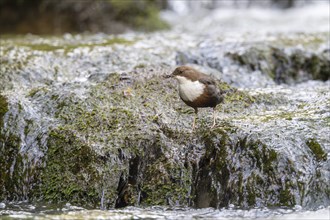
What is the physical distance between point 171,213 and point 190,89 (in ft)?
3.83

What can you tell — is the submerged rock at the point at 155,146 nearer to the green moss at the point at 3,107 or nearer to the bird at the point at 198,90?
the green moss at the point at 3,107

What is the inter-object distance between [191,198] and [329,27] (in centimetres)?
729

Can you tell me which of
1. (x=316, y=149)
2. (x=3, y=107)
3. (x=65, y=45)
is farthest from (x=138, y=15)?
(x=316, y=149)

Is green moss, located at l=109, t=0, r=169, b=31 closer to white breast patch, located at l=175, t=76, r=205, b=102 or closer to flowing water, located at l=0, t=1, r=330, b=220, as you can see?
flowing water, located at l=0, t=1, r=330, b=220

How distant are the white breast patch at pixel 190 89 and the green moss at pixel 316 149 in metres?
1.08

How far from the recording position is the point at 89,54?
8.45 metres

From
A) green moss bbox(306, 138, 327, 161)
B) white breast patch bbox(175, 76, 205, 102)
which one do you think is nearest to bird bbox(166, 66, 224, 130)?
white breast patch bbox(175, 76, 205, 102)

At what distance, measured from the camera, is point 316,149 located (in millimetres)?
4969

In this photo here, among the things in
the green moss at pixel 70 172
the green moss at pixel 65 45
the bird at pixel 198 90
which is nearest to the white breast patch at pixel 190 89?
the bird at pixel 198 90

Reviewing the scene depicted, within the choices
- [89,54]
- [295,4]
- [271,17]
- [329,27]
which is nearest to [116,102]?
[89,54]

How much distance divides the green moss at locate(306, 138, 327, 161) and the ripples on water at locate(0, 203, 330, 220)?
19.4 inches

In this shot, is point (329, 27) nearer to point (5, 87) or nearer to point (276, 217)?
point (5, 87)

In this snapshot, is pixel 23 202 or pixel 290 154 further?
pixel 23 202

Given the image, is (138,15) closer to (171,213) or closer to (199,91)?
(199,91)
